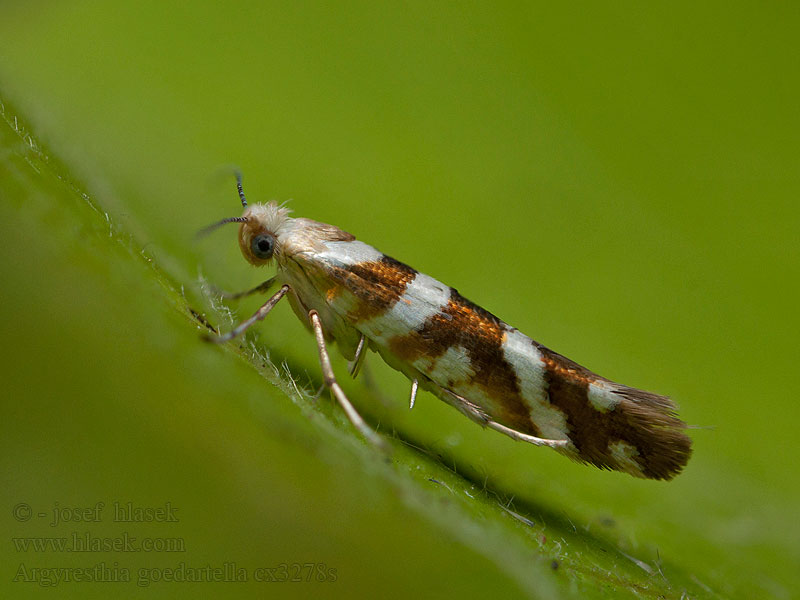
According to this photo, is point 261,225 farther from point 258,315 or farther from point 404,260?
point 404,260

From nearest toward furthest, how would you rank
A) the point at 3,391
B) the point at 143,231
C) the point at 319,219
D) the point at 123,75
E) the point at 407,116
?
1. the point at 3,391
2. the point at 143,231
3. the point at 123,75
4. the point at 319,219
5. the point at 407,116

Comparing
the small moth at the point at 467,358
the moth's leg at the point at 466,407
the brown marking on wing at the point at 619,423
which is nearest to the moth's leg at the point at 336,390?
the small moth at the point at 467,358

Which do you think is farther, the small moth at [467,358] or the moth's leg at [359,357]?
the moth's leg at [359,357]

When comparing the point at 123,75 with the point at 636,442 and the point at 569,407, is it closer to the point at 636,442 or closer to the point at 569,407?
the point at 569,407

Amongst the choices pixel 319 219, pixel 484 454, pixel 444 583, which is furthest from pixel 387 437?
pixel 319 219

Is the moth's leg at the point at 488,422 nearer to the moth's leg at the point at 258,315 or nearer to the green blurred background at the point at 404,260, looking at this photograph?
the green blurred background at the point at 404,260

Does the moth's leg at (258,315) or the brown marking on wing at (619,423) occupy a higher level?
the brown marking on wing at (619,423)

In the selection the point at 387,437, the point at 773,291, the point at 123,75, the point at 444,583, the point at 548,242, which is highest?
the point at 773,291
